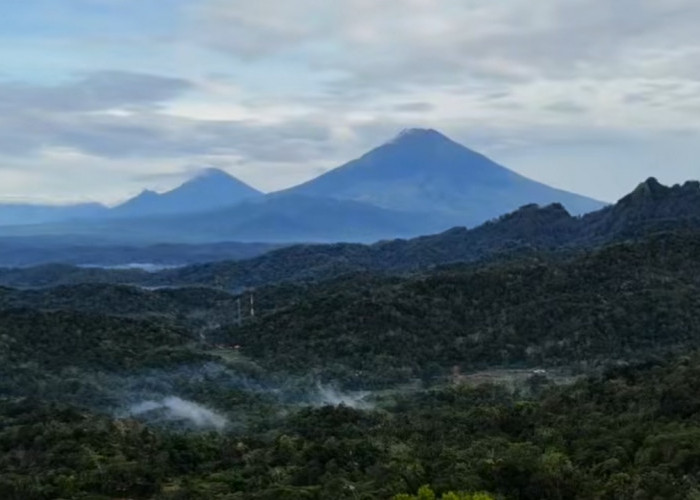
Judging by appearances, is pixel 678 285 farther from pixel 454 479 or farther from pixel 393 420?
pixel 454 479

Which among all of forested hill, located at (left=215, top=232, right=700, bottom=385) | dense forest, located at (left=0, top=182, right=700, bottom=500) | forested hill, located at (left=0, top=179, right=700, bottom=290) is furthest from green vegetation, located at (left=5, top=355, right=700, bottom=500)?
forested hill, located at (left=0, top=179, right=700, bottom=290)

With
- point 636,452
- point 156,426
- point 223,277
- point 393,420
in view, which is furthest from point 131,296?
point 636,452

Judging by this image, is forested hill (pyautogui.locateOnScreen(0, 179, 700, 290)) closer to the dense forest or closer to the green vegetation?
the dense forest

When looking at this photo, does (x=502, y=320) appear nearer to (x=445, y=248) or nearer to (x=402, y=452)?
(x=402, y=452)

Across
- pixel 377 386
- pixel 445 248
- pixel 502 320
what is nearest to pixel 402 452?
pixel 377 386

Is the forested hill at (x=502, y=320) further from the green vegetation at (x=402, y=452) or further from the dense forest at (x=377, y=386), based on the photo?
the green vegetation at (x=402, y=452)

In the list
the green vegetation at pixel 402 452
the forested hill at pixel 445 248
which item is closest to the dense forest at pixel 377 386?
the green vegetation at pixel 402 452
